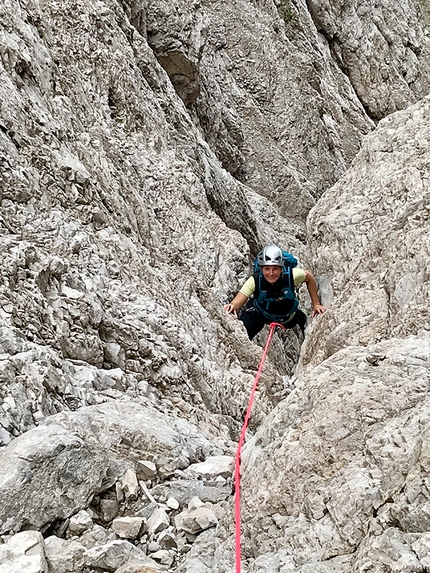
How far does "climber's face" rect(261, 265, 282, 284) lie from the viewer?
9027 millimetres

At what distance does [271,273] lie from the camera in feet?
29.9

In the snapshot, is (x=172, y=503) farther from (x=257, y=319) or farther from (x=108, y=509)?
(x=257, y=319)

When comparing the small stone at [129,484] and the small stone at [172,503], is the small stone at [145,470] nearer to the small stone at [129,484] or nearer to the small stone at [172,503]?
the small stone at [129,484]

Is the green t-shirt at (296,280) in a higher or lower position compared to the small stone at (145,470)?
higher

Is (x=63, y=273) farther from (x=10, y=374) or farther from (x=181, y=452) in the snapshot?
(x=181, y=452)

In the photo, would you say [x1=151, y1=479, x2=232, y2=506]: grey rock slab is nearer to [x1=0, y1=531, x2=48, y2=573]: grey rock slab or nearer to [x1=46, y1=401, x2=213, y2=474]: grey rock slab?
[x1=46, y1=401, x2=213, y2=474]: grey rock slab

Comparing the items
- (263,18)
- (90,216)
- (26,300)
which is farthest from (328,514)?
(263,18)

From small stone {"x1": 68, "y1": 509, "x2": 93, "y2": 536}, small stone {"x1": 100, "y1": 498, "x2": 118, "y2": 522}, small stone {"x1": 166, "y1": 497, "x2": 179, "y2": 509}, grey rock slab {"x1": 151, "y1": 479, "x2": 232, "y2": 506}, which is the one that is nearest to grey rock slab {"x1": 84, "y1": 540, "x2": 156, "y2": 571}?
small stone {"x1": 68, "y1": 509, "x2": 93, "y2": 536}

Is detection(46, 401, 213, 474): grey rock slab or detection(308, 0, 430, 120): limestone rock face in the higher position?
detection(308, 0, 430, 120): limestone rock face

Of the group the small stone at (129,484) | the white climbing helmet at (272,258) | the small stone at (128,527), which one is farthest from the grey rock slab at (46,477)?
the white climbing helmet at (272,258)

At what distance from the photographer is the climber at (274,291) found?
29.0 ft

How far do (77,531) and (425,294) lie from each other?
431 cm

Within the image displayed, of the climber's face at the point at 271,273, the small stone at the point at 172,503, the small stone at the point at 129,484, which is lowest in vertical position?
the small stone at the point at 172,503

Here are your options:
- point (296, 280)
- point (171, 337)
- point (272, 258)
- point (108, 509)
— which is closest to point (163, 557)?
point (108, 509)
